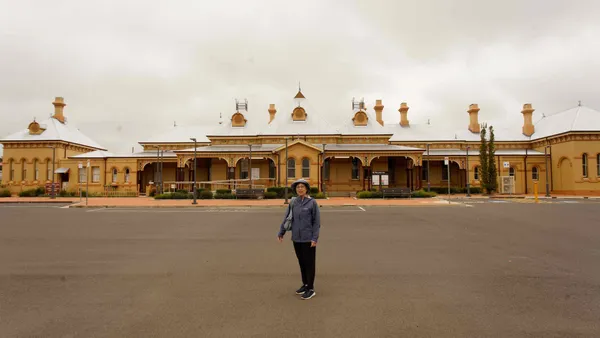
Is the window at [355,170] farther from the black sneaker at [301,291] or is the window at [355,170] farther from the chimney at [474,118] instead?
Answer: the black sneaker at [301,291]

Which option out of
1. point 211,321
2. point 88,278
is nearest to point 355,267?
point 211,321

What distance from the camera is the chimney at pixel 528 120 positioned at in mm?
37562

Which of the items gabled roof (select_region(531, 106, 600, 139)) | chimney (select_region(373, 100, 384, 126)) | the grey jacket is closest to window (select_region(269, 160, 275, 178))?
chimney (select_region(373, 100, 384, 126))

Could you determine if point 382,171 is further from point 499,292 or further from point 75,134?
point 75,134

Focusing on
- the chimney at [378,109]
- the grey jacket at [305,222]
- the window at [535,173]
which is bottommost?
the grey jacket at [305,222]

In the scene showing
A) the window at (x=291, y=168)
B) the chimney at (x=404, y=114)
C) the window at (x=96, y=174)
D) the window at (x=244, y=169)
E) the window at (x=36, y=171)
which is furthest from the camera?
the chimney at (x=404, y=114)

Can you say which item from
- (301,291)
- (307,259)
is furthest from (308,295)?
(307,259)

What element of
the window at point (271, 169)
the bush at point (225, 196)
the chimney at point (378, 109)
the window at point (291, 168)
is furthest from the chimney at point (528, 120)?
the bush at point (225, 196)

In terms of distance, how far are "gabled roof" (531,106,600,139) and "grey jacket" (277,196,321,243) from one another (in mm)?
36200

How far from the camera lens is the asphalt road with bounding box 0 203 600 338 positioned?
3.82 meters

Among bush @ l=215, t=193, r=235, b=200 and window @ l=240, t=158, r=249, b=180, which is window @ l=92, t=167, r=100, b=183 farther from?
bush @ l=215, t=193, r=235, b=200

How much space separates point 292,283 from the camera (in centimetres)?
540

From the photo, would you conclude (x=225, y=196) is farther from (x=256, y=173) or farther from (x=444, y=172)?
(x=444, y=172)

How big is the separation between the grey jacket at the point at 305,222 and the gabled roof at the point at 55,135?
1600 inches
